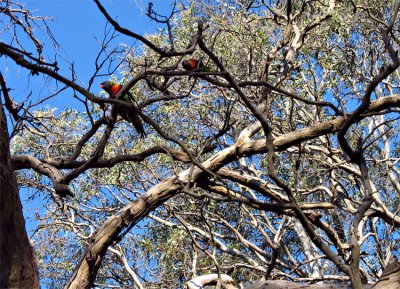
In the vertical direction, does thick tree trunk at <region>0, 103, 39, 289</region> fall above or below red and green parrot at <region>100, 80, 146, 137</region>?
below

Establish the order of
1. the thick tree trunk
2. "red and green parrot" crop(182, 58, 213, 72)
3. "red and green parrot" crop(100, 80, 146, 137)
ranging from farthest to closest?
1. "red and green parrot" crop(182, 58, 213, 72)
2. "red and green parrot" crop(100, 80, 146, 137)
3. the thick tree trunk

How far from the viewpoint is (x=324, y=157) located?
823 centimetres

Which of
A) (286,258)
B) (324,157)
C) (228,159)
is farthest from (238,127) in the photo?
(228,159)

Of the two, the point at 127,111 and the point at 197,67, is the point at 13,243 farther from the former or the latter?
the point at 197,67

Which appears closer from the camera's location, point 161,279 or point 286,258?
point 161,279

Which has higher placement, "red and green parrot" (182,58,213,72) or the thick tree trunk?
"red and green parrot" (182,58,213,72)

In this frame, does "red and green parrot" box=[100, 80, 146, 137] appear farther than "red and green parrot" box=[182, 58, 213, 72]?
No

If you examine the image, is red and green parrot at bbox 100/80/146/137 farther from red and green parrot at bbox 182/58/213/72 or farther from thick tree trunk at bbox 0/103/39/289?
thick tree trunk at bbox 0/103/39/289

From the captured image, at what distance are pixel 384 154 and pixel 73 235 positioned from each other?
185 inches

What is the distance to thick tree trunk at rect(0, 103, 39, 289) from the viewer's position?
205 centimetres

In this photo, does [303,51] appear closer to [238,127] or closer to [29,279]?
[238,127]

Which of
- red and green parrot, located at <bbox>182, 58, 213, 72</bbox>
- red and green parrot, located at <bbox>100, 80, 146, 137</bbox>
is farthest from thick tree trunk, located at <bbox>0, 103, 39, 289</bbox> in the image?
red and green parrot, located at <bbox>182, 58, 213, 72</bbox>

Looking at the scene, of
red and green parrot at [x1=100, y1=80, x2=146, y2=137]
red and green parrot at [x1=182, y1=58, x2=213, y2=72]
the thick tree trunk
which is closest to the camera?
the thick tree trunk

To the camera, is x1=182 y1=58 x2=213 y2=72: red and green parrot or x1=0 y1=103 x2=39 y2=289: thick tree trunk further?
x1=182 y1=58 x2=213 y2=72: red and green parrot
